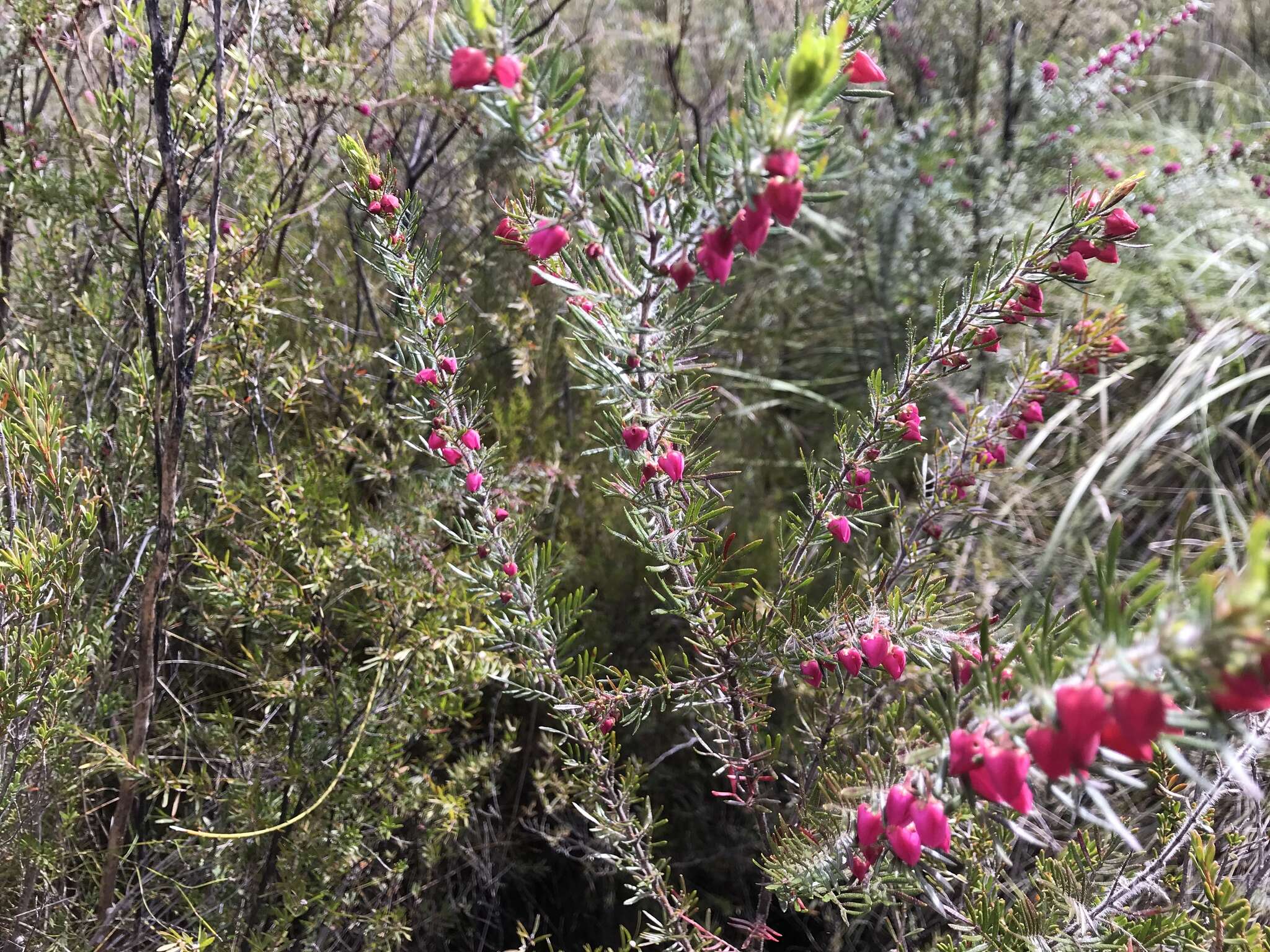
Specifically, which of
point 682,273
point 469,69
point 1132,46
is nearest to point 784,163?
point 682,273

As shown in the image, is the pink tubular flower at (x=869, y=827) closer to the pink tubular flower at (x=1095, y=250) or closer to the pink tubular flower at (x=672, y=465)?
the pink tubular flower at (x=672, y=465)

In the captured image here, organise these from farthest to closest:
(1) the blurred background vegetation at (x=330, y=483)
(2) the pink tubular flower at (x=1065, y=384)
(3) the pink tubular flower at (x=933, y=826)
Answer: (1) the blurred background vegetation at (x=330, y=483)
(2) the pink tubular flower at (x=1065, y=384)
(3) the pink tubular flower at (x=933, y=826)

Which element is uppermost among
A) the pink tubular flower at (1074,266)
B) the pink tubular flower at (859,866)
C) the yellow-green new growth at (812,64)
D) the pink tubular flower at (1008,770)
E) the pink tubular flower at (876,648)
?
the yellow-green new growth at (812,64)

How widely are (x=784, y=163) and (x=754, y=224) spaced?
0.05 metres

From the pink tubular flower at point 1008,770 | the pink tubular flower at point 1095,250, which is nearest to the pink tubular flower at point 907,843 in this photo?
the pink tubular flower at point 1008,770

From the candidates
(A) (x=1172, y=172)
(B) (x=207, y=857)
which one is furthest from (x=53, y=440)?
(A) (x=1172, y=172)

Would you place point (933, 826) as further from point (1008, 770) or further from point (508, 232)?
point (508, 232)

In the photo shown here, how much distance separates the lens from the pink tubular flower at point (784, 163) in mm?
524

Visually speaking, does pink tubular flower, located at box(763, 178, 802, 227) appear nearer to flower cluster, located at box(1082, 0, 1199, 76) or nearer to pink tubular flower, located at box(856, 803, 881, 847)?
pink tubular flower, located at box(856, 803, 881, 847)

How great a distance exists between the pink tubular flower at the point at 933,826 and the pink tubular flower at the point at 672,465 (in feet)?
1.30

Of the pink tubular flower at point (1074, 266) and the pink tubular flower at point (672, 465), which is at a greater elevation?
the pink tubular flower at point (1074, 266)

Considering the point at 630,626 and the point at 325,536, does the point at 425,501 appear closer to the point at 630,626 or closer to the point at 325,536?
the point at 325,536

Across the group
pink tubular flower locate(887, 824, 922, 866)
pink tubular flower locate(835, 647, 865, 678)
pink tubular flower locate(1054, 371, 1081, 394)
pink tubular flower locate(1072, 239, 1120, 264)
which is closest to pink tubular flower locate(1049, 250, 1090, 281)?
pink tubular flower locate(1072, 239, 1120, 264)

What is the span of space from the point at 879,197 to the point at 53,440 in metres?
2.55
